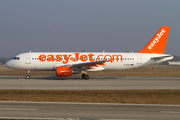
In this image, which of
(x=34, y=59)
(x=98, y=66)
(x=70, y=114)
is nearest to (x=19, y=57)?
(x=34, y=59)

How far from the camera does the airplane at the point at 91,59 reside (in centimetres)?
3134

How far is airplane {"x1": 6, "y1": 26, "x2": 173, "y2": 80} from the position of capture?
103ft

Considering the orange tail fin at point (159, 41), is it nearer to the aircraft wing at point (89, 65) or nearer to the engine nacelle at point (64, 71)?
the aircraft wing at point (89, 65)

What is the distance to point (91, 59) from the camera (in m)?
32.2

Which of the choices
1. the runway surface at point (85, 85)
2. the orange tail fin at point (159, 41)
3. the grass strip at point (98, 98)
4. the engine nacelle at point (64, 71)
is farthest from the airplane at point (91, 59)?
the grass strip at point (98, 98)

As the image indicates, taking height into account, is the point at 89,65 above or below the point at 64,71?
above

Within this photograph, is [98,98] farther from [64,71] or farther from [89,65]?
[89,65]

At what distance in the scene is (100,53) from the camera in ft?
108

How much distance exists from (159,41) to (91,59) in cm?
1172

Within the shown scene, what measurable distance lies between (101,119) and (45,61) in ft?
79.9

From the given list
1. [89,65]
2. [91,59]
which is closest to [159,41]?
[91,59]

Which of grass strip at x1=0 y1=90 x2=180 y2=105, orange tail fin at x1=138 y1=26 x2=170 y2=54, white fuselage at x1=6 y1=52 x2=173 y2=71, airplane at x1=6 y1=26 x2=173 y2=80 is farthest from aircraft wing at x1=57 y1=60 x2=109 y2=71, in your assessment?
grass strip at x1=0 y1=90 x2=180 y2=105

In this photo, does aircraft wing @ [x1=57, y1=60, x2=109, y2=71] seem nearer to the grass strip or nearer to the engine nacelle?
the engine nacelle

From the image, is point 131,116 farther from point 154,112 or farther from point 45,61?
point 45,61
